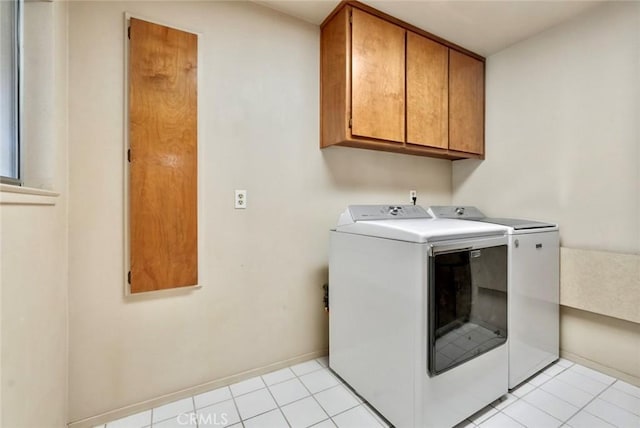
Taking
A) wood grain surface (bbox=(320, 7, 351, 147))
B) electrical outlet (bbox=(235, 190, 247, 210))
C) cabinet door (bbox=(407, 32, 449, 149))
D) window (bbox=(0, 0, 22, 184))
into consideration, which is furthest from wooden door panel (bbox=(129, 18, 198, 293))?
cabinet door (bbox=(407, 32, 449, 149))

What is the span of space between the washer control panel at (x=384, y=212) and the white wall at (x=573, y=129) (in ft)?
2.80

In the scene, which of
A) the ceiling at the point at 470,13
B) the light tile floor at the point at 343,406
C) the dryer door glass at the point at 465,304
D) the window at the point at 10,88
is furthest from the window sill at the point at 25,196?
the ceiling at the point at 470,13

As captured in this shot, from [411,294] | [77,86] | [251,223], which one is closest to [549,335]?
[411,294]

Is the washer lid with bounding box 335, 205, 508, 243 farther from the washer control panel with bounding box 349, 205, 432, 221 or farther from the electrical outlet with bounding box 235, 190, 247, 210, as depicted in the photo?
the electrical outlet with bounding box 235, 190, 247, 210

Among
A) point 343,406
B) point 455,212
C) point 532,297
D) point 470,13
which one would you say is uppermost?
point 470,13

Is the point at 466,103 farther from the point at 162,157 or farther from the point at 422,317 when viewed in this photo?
the point at 162,157

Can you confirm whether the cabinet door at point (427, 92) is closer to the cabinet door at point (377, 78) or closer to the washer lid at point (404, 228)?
the cabinet door at point (377, 78)

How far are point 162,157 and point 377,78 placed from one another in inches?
56.6

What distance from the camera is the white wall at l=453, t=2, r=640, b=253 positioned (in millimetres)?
1795

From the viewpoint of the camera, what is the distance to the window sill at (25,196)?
824 millimetres

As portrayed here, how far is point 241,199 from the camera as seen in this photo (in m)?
1.83

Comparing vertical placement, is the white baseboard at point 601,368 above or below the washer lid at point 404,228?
below

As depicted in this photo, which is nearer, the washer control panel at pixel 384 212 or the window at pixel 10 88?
the window at pixel 10 88

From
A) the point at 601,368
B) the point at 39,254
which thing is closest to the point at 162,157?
the point at 39,254
